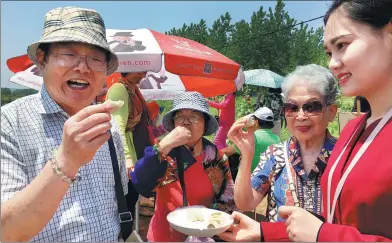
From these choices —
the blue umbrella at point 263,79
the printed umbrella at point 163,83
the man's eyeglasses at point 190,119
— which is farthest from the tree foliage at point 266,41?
the man's eyeglasses at point 190,119

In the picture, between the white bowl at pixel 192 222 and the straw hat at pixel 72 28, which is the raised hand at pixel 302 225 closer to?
the white bowl at pixel 192 222

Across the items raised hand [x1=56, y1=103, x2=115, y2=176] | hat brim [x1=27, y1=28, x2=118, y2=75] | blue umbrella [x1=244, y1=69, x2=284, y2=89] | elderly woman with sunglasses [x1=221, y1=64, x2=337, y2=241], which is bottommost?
blue umbrella [x1=244, y1=69, x2=284, y2=89]

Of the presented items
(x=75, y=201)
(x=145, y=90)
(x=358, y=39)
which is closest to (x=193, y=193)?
(x=75, y=201)

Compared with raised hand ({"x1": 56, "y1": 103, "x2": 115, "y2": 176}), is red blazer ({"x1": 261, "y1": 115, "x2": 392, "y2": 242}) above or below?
below

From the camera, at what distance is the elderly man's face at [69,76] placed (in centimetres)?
153

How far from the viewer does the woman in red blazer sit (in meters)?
1.16

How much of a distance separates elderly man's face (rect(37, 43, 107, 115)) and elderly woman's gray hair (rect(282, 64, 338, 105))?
137 cm

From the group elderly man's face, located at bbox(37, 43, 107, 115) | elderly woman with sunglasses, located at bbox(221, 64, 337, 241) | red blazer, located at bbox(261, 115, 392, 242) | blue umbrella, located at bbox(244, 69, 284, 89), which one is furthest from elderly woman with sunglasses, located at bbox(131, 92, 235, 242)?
blue umbrella, located at bbox(244, 69, 284, 89)

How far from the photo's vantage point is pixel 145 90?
6.42 metres

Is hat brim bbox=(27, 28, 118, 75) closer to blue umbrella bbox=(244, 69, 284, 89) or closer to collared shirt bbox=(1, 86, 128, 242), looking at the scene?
collared shirt bbox=(1, 86, 128, 242)

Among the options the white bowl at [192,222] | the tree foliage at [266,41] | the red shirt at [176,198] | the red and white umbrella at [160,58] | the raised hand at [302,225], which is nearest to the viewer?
the raised hand at [302,225]

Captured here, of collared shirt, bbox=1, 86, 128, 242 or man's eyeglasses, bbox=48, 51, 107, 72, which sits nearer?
collared shirt, bbox=1, 86, 128, 242

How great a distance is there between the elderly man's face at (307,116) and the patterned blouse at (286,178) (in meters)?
0.10

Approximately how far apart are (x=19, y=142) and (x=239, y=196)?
1.39 meters
